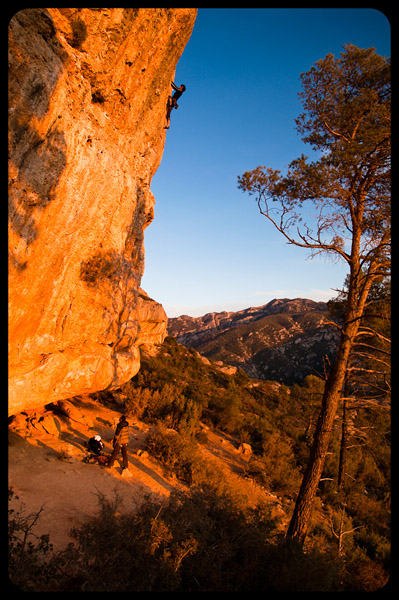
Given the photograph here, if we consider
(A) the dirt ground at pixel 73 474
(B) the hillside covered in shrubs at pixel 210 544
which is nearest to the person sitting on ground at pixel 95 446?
(A) the dirt ground at pixel 73 474

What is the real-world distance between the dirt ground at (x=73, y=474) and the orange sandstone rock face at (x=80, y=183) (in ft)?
5.87

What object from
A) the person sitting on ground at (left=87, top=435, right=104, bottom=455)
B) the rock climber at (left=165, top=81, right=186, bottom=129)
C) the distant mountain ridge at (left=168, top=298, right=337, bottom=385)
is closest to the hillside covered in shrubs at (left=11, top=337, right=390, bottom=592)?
the person sitting on ground at (left=87, top=435, right=104, bottom=455)

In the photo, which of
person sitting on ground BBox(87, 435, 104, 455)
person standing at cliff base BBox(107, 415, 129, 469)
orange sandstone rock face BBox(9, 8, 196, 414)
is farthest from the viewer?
person sitting on ground BBox(87, 435, 104, 455)

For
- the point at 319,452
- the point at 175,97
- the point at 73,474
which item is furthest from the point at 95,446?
the point at 175,97

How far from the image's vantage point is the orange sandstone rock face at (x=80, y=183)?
347cm

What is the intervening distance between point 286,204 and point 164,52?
175 inches

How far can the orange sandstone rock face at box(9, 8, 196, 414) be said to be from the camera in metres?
3.47

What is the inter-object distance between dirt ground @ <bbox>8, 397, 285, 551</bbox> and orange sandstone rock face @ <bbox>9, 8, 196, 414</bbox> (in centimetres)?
179

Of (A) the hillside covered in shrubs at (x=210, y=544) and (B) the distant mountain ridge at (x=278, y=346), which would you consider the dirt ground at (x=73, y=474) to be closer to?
(A) the hillside covered in shrubs at (x=210, y=544)

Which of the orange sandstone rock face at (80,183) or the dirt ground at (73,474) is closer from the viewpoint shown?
the orange sandstone rock face at (80,183)

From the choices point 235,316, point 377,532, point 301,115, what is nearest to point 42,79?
point 301,115

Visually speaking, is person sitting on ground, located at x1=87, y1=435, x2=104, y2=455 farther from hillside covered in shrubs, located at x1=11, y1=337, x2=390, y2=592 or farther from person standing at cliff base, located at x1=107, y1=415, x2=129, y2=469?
hillside covered in shrubs, located at x1=11, y1=337, x2=390, y2=592

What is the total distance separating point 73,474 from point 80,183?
585 centimetres

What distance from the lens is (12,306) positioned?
3578mm
